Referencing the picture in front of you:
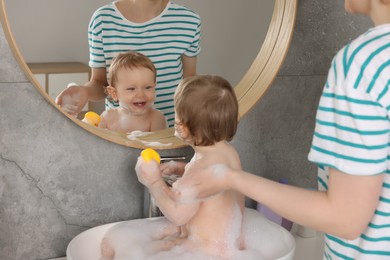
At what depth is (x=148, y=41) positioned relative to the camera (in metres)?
1.42

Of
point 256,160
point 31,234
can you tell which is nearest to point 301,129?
point 256,160

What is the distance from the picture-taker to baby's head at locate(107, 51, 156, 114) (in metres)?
1.38

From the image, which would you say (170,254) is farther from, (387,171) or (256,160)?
(387,171)

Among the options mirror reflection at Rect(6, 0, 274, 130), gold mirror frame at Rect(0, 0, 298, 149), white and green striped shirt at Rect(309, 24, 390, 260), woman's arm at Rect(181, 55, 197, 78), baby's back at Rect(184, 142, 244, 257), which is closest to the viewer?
A: white and green striped shirt at Rect(309, 24, 390, 260)

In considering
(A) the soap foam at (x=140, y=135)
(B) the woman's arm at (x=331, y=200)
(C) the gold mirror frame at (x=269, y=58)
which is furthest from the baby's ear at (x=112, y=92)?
(B) the woman's arm at (x=331, y=200)

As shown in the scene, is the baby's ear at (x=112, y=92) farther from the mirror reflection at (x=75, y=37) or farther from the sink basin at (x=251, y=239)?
the sink basin at (x=251, y=239)

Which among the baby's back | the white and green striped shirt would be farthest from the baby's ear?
the white and green striped shirt

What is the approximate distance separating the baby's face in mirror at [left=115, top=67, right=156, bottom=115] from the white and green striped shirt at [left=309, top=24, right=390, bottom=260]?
0.57 meters

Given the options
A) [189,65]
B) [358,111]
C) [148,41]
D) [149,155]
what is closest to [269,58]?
[189,65]

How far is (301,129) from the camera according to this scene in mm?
1726

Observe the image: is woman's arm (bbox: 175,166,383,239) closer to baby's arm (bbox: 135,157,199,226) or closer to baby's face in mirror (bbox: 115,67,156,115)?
baby's arm (bbox: 135,157,199,226)

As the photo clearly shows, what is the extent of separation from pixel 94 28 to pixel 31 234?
0.51m

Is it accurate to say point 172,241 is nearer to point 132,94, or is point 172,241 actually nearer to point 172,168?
point 172,168

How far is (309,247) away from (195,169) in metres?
0.46
